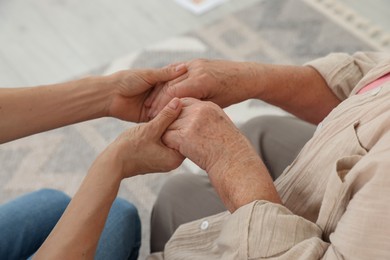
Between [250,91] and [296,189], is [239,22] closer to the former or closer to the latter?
[250,91]

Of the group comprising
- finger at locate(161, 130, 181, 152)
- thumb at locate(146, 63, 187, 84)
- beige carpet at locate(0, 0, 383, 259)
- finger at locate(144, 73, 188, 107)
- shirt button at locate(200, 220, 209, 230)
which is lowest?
beige carpet at locate(0, 0, 383, 259)

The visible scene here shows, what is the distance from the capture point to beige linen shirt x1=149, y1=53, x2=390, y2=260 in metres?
0.66

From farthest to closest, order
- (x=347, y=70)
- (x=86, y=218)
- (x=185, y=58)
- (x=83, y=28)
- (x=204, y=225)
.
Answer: (x=83, y=28)
(x=185, y=58)
(x=347, y=70)
(x=204, y=225)
(x=86, y=218)

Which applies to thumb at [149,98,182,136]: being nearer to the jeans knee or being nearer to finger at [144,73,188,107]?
finger at [144,73,188,107]

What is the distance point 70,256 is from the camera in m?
0.84

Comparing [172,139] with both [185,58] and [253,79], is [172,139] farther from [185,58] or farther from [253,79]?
[185,58]

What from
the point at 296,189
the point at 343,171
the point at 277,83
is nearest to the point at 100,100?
the point at 277,83

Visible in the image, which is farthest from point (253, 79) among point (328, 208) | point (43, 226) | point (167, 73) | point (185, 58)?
point (185, 58)

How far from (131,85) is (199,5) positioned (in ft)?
4.14

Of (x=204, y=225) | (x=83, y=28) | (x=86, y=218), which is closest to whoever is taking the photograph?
(x=86, y=218)

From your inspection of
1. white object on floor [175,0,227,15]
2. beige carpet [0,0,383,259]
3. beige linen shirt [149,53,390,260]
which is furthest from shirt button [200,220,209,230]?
white object on floor [175,0,227,15]

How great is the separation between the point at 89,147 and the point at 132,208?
0.74m

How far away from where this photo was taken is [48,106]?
112 centimetres

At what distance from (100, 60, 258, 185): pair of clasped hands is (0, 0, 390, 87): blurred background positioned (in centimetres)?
96
